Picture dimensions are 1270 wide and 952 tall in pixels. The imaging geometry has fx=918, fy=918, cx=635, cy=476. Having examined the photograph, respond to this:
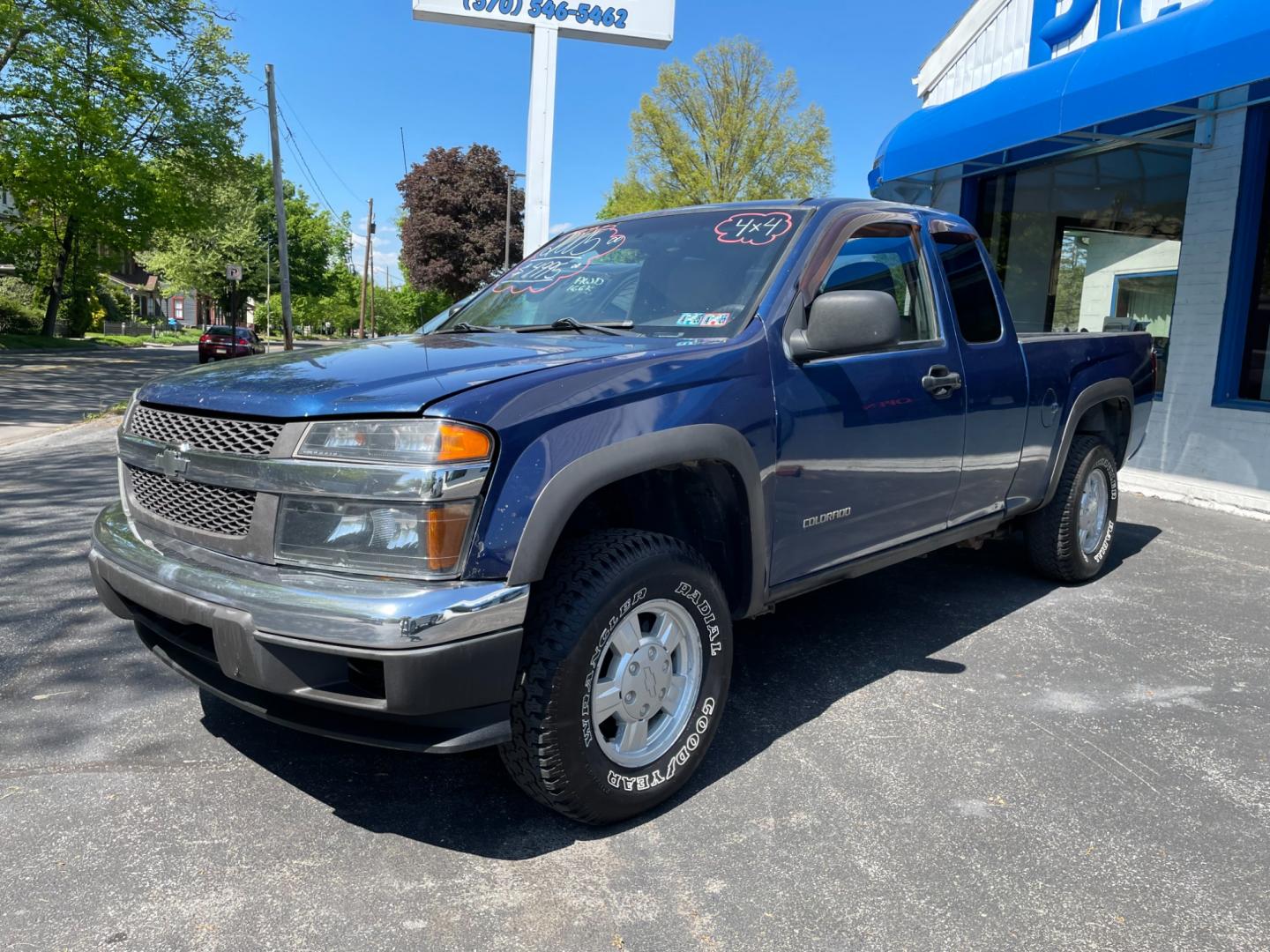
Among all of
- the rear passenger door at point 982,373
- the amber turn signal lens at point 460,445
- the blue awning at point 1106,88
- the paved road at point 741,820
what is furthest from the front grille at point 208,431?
the blue awning at point 1106,88

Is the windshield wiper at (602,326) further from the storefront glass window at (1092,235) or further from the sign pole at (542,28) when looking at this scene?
the sign pole at (542,28)

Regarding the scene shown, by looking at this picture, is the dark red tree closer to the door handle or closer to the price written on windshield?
the price written on windshield

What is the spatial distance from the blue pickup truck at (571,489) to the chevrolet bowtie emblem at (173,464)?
1 centimetres

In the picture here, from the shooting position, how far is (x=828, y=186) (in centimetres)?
2727

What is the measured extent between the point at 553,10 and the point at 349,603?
510 inches

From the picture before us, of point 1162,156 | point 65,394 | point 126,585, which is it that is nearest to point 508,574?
point 126,585

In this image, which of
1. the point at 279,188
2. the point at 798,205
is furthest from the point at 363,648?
the point at 279,188

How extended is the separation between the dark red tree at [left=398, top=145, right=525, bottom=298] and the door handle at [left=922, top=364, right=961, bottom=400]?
45.9 metres

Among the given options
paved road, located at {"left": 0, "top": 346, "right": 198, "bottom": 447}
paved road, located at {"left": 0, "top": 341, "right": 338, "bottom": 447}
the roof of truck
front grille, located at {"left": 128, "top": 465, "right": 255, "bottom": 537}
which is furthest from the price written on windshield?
front grille, located at {"left": 128, "top": 465, "right": 255, "bottom": 537}

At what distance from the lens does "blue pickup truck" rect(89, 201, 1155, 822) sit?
2.22 meters

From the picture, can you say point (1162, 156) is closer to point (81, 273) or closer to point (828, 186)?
point (828, 186)

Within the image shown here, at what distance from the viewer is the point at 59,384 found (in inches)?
725

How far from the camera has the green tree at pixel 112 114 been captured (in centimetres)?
2338

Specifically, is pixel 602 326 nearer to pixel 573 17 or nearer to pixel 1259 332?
pixel 1259 332
